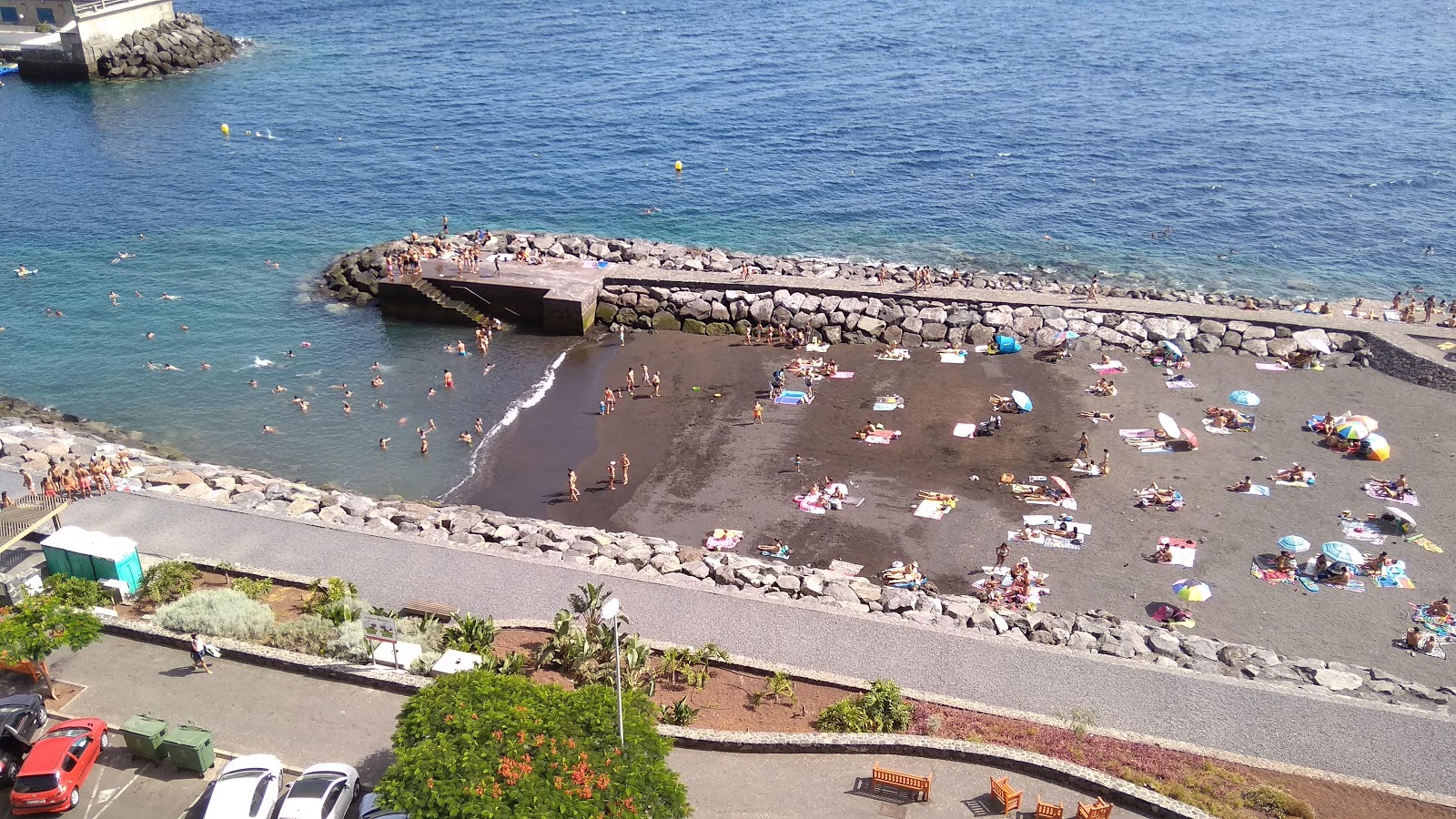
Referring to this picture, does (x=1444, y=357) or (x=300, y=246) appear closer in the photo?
(x=1444, y=357)

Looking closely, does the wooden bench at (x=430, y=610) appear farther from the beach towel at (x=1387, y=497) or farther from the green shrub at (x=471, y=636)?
the beach towel at (x=1387, y=497)

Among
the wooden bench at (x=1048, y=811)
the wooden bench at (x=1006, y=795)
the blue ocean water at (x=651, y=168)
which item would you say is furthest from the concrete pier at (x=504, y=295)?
the wooden bench at (x=1048, y=811)

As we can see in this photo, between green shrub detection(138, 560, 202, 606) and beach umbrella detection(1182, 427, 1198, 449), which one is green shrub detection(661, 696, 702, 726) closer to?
green shrub detection(138, 560, 202, 606)

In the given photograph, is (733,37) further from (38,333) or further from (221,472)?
(221,472)

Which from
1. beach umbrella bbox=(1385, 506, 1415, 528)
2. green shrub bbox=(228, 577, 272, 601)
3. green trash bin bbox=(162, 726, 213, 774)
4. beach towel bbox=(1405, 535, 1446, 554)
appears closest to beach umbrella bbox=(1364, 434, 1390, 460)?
beach umbrella bbox=(1385, 506, 1415, 528)

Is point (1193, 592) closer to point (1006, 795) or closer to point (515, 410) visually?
point (1006, 795)

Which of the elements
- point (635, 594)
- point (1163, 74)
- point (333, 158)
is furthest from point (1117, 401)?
point (1163, 74)
